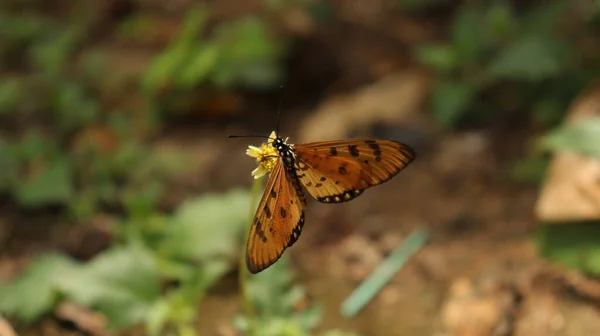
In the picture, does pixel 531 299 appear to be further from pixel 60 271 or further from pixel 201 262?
pixel 60 271

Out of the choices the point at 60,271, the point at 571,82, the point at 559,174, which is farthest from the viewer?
the point at 571,82

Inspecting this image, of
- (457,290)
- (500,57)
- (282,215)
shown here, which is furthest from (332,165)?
(500,57)

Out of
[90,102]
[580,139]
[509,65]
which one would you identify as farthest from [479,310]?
[90,102]

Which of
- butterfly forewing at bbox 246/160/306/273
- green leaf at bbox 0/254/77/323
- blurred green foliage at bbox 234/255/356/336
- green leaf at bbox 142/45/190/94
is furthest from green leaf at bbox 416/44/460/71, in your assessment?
butterfly forewing at bbox 246/160/306/273

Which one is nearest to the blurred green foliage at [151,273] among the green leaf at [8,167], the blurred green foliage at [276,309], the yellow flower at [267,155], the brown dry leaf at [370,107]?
the blurred green foliage at [276,309]

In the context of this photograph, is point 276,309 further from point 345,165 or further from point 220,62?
point 220,62
